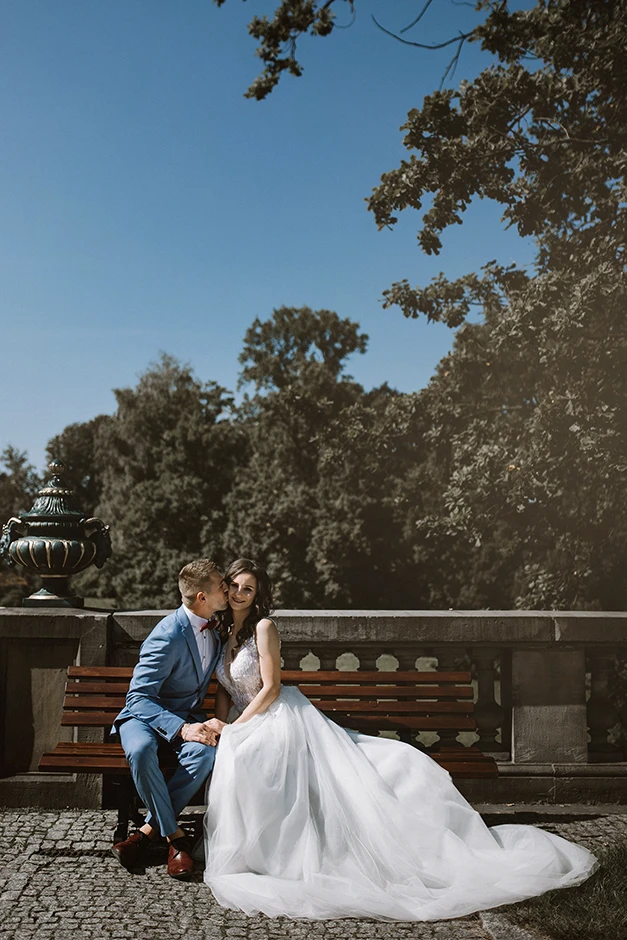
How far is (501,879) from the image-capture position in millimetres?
4117

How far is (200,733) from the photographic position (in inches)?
189

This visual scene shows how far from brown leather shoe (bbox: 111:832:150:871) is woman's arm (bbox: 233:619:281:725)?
0.74 metres

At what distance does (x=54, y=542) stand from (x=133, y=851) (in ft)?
7.71

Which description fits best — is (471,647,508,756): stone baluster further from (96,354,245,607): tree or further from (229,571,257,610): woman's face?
(96,354,245,607): tree

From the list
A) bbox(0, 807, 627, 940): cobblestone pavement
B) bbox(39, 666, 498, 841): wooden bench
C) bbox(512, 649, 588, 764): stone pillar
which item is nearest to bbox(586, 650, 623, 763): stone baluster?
bbox(512, 649, 588, 764): stone pillar

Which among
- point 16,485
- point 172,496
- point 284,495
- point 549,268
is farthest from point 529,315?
point 16,485

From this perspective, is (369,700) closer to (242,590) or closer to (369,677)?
(369,677)

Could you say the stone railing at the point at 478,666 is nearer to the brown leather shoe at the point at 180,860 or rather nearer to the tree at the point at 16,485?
the brown leather shoe at the point at 180,860

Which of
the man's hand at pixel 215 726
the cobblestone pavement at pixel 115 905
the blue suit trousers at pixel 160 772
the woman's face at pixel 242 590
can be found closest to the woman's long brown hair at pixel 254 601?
the woman's face at pixel 242 590

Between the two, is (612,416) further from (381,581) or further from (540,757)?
(381,581)

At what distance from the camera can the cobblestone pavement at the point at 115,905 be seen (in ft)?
12.4

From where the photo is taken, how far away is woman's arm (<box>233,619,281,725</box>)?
15.8 ft

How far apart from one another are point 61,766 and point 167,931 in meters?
1.51

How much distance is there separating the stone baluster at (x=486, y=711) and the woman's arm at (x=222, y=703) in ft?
6.02
